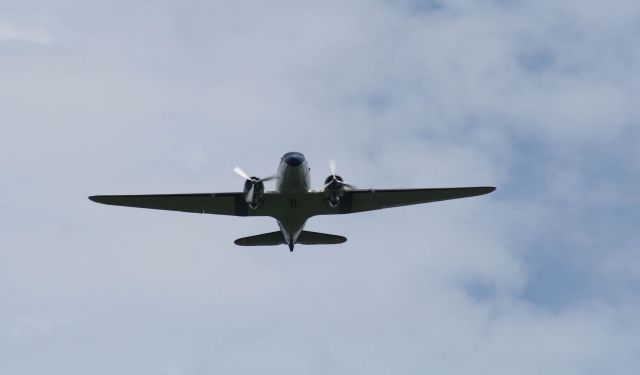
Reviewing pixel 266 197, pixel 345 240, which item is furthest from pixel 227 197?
pixel 345 240

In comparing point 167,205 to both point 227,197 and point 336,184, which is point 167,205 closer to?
point 227,197

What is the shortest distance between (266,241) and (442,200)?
10.8 meters

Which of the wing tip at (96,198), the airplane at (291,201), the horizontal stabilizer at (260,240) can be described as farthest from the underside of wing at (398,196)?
the wing tip at (96,198)

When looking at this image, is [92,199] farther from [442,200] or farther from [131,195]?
[442,200]

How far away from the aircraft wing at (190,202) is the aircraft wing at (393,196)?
4.75 metres

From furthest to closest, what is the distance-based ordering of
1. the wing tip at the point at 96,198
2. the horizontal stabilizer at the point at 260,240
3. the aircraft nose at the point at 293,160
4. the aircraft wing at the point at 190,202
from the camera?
the horizontal stabilizer at the point at 260,240 < the aircraft wing at the point at 190,202 < the wing tip at the point at 96,198 < the aircraft nose at the point at 293,160

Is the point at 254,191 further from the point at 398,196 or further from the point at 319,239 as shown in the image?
the point at 398,196

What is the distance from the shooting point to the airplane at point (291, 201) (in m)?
62.9

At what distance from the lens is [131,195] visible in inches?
2596

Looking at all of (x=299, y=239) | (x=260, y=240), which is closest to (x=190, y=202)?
(x=260, y=240)

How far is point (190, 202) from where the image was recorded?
66.5 meters

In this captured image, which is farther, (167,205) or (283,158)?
A: (167,205)

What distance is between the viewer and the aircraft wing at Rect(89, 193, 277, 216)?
66.0 m

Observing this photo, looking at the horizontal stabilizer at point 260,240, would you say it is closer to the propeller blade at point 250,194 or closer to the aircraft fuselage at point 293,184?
the aircraft fuselage at point 293,184
